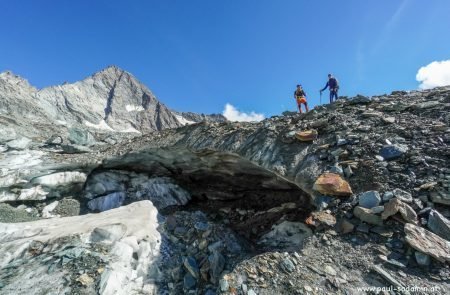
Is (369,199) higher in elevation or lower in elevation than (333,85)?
lower

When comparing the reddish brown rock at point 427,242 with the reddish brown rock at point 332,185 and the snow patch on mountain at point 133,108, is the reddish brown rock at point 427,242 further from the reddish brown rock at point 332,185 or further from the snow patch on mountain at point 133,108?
the snow patch on mountain at point 133,108

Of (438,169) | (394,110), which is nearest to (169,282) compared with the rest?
(438,169)

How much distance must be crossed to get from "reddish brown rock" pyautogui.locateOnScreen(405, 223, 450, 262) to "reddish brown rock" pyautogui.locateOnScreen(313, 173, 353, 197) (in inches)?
53.6

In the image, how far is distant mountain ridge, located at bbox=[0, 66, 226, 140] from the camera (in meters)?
78.5

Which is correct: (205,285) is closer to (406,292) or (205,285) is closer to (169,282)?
(169,282)

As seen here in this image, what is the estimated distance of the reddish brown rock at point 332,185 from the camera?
5.72m

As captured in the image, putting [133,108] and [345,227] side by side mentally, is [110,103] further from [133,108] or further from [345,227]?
[345,227]

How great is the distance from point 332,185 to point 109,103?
338 ft

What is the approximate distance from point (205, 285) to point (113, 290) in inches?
74.0

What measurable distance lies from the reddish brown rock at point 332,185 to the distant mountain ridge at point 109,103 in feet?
215

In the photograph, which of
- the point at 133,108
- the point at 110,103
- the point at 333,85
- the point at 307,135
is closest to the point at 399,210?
the point at 307,135

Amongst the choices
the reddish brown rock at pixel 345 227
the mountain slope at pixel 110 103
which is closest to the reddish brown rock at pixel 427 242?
the reddish brown rock at pixel 345 227

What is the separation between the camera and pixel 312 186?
6441mm

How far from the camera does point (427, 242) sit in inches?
166
